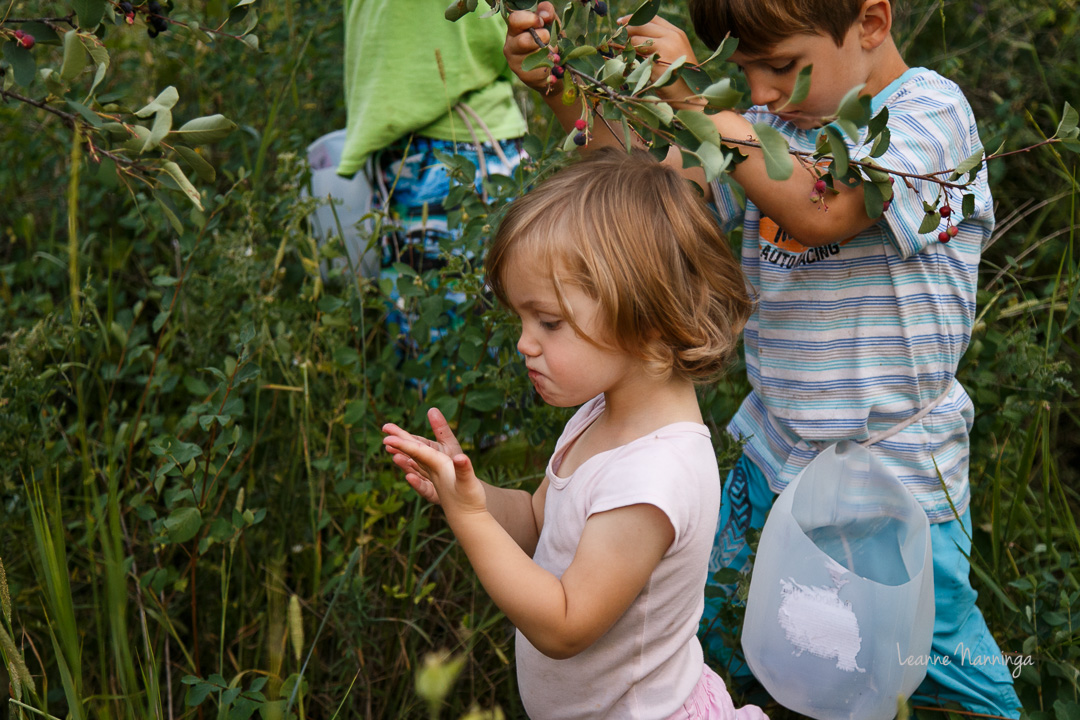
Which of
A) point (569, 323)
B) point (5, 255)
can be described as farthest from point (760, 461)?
point (5, 255)

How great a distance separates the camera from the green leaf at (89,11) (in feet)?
3.91

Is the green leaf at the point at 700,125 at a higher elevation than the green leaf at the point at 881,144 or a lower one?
higher

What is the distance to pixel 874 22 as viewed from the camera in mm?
1403

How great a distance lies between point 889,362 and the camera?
151 cm

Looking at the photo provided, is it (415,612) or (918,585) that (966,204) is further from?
(415,612)

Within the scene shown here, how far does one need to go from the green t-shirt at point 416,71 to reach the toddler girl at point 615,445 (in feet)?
3.25

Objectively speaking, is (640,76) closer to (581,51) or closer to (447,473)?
(581,51)

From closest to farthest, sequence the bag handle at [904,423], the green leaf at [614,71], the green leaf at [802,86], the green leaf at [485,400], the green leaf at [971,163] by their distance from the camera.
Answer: the green leaf at [802,86] → the green leaf at [614,71] → the green leaf at [971,163] → the bag handle at [904,423] → the green leaf at [485,400]

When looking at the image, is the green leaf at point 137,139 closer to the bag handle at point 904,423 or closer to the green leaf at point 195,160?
the green leaf at point 195,160

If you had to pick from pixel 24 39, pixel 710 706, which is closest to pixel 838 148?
pixel 710 706

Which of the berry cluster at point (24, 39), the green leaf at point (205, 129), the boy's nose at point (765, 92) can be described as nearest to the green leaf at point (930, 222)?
the boy's nose at point (765, 92)

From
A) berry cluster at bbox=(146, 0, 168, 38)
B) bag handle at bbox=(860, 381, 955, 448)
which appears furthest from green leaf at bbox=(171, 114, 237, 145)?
bag handle at bbox=(860, 381, 955, 448)

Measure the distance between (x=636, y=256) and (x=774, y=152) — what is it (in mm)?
238

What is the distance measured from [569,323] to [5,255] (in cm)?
241
